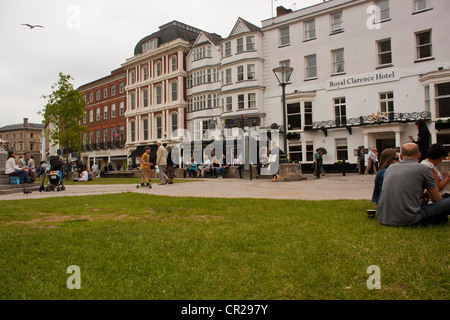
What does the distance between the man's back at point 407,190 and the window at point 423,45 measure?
24201 mm

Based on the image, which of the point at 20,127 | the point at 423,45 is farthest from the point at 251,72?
the point at 20,127

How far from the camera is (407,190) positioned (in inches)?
191

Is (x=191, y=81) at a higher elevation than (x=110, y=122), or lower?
higher

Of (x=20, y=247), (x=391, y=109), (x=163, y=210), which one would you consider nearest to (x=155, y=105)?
(x=391, y=109)

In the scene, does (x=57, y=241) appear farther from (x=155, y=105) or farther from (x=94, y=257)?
(x=155, y=105)

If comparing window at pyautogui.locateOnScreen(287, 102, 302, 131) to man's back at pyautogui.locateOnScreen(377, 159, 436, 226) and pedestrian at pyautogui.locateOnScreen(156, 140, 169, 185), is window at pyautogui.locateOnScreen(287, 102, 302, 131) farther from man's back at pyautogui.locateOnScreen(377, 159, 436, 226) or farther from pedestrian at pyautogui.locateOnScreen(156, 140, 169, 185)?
man's back at pyautogui.locateOnScreen(377, 159, 436, 226)

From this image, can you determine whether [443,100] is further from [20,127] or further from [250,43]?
[20,127]

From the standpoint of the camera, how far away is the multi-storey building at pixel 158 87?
42.3 meters

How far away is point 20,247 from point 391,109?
2752 cm

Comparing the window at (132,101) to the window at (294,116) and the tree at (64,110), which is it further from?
the window at (294,116)

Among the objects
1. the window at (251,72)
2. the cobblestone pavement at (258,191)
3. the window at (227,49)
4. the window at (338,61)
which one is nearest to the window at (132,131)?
the window at (227,49)

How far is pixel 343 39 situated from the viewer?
28.5 meters

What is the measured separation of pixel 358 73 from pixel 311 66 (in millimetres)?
4410
